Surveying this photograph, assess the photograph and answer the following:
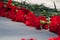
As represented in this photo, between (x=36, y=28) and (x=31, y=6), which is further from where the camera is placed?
(x=31, y=6)

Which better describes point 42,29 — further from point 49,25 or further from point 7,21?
point 7,21

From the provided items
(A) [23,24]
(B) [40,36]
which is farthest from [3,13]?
(B) [40,36]

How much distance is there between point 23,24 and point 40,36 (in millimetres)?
869

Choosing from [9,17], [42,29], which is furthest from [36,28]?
[9,17]

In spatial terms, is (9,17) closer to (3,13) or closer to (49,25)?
(3,13)

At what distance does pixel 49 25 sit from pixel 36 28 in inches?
13.6

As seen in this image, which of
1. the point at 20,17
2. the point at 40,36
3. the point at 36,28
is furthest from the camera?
the point at 20,17

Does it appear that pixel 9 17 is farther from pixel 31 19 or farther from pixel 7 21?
pixel 31 19

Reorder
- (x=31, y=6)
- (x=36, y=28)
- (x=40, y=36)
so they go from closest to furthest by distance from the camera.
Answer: (x=40, y=36) < (x=36, y=28) < (x=31, y=6)

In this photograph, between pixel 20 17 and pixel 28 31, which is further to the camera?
pixel 20 17

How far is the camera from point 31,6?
232 inches

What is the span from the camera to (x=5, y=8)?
502cm

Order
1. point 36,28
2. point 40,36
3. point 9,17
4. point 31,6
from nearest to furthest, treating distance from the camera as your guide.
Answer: point 40,36
point 36,28
point 9,17
point 31,6

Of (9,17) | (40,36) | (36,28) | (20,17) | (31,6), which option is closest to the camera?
(40,36)
